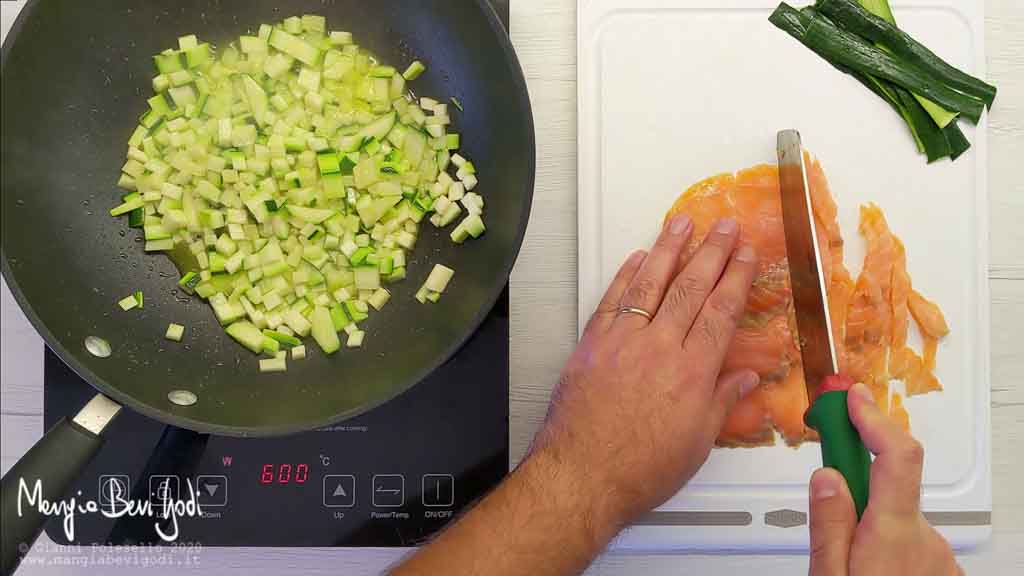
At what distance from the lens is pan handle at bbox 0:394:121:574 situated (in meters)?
0.86

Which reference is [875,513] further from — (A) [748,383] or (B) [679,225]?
(B) [679,225]

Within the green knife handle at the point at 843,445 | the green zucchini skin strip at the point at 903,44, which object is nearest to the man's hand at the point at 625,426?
the green knife handle at the point at 843,445

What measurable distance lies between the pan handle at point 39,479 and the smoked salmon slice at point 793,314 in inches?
31.7

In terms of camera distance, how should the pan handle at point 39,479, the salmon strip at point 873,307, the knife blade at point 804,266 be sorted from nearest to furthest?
the pan handle at point 39,479 < the knife blade at point 804,266 < the salmon strip at point 873,307

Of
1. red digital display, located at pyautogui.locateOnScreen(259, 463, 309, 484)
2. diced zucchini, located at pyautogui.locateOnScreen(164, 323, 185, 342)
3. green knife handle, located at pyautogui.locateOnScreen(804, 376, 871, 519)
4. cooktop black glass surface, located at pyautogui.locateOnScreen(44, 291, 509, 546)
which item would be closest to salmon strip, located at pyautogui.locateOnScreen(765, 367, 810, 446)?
green knife handle, located at pyautogui.locateOnScreen(804, 376, 871, 519)

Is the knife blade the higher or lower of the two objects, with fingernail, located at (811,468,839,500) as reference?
higher

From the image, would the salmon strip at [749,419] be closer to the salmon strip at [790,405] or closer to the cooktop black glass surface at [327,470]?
the salmon strip at [790,405]

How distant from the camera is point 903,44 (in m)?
1.15

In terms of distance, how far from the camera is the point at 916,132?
3.77 ft

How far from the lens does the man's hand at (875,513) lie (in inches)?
35.9

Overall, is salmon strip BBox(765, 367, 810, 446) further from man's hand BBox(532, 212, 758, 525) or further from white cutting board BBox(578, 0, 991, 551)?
white cutting board BBox(578, 0, 991, 551)

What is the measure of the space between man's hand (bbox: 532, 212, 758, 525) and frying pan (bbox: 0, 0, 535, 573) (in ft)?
0.62

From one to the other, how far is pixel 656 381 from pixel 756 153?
0.36 m

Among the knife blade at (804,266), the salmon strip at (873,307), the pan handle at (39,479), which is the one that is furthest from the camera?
the salmon strip at (873,307)
